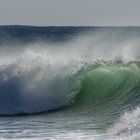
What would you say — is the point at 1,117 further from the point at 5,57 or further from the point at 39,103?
the point at 5,57

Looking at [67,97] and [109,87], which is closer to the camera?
[67,97]

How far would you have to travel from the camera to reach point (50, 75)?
17641 mm

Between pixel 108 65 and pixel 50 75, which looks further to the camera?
pixel 108 65

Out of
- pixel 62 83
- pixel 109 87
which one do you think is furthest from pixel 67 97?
pixel 109 87

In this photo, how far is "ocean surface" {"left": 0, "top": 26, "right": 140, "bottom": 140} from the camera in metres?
11.6

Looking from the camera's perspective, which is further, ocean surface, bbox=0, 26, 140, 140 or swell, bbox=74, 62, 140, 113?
swell, bbox=74, 62, 140, 113

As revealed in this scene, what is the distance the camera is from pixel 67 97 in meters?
→ 16.4

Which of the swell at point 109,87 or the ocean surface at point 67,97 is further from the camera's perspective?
the swell at point 109,87

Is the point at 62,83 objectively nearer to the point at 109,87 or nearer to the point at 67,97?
the point at 67,97

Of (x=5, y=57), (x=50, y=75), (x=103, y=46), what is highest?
(x=103, y=46)

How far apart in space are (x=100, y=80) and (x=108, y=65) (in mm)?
1774

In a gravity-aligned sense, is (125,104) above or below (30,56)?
below

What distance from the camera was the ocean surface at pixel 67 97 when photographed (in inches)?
455

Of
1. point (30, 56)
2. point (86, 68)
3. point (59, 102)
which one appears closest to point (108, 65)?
point (86, 68)
